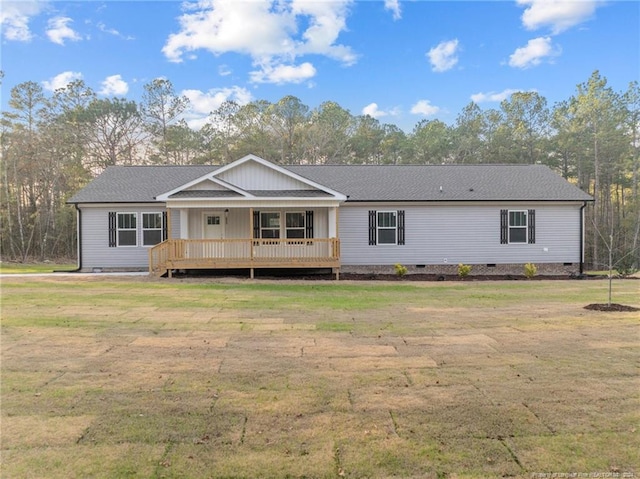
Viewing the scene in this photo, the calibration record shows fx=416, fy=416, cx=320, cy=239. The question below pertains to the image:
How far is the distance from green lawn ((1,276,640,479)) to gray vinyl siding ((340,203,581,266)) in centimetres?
922

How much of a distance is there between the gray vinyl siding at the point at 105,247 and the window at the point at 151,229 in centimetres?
16

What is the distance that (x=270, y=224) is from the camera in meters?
17.8

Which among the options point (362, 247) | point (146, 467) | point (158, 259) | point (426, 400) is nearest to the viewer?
point (146, 467)

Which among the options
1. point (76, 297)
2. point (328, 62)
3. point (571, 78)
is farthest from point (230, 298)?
point (571, 78)

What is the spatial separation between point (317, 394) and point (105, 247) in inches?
636

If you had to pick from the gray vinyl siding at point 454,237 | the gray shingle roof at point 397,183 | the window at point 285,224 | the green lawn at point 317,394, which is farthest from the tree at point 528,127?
the green lawn at point 317,394

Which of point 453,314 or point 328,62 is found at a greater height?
point 328,62

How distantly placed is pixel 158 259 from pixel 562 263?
16.8 metres

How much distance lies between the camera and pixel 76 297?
1024 cm

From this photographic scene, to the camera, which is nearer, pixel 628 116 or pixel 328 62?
pixel 328 62

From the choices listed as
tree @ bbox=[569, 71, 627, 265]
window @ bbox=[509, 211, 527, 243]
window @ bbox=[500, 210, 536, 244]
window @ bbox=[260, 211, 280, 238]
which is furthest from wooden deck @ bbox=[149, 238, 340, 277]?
tree @ bbox=[569, 71, 627, 265]

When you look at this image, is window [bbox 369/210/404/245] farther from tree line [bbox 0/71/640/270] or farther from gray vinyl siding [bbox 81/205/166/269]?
tree line [bbox 0/71/640/270]

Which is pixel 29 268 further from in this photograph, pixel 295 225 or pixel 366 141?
pixel 366 141

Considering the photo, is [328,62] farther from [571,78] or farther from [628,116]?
[628,116]
